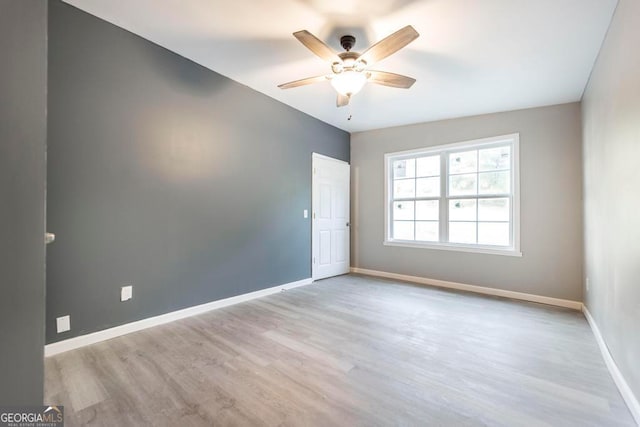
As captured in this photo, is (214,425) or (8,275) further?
(214,425)

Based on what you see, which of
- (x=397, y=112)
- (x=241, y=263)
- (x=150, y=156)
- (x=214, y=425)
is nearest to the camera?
(x=214, y=425)

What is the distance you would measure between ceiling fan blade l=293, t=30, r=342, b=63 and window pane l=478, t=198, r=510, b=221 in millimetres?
3046

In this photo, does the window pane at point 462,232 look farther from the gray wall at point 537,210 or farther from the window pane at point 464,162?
the window pane at point 464,162

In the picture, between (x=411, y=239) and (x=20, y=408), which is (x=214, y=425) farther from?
(x=411, y=239)

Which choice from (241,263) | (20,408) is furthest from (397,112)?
(20,408)

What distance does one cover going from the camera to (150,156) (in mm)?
2631

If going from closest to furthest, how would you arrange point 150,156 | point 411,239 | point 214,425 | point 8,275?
point 8,275
point 214,425
point 150,156
point 411,239

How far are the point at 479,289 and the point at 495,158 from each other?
189cm

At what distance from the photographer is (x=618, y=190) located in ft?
6.22

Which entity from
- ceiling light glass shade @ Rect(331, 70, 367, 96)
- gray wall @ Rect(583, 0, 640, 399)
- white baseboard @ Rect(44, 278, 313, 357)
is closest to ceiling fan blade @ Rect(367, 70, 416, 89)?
ceiling light glass shade @ Rect(331, 70, 367, 96)

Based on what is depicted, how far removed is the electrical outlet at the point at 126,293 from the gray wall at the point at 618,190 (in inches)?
139

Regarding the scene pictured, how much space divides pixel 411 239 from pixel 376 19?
3.38m

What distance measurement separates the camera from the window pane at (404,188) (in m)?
4.74

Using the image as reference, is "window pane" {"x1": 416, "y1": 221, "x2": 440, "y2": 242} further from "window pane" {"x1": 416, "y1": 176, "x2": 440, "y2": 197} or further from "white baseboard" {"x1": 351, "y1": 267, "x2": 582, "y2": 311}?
"white baseboard" {"x1": 351, "y1": 267, "x2": 582, "y2": 311}
